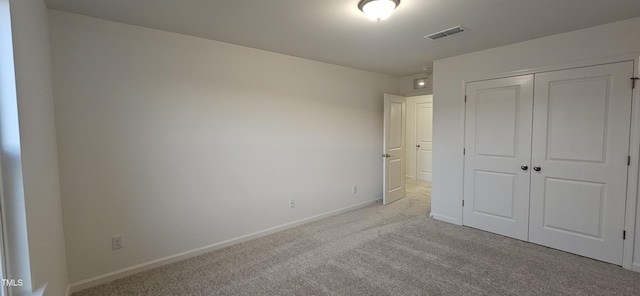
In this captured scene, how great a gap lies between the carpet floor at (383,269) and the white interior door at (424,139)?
12.0 feet

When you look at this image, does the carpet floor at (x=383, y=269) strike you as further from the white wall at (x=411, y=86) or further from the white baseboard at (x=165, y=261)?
the white wall at (x=411, y=86)

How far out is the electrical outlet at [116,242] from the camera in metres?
2.48

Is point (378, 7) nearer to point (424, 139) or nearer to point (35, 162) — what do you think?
point (35, 162)

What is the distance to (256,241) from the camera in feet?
10.8

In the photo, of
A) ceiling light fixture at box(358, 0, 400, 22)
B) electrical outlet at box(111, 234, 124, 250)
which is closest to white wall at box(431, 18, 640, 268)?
ceiling light fixture at box(358, 0, 400, 22)

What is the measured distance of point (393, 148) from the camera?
4910 mm

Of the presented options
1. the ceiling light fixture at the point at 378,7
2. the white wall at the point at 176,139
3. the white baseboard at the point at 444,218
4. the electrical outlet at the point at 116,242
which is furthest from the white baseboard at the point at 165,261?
the ceiling light fixture at the point at 378,7

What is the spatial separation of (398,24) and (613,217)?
9.14ft

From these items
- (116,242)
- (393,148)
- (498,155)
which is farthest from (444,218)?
(116,242)

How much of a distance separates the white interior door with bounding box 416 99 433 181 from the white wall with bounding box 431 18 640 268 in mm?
3124

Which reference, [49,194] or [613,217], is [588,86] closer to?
[613,217]

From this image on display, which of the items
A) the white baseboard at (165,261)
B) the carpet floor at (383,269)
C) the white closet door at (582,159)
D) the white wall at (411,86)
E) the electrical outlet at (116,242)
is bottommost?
the carpet floor at (383,269)

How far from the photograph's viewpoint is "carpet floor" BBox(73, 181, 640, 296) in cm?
231

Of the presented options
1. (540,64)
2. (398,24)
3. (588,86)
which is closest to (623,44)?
(588,86)
